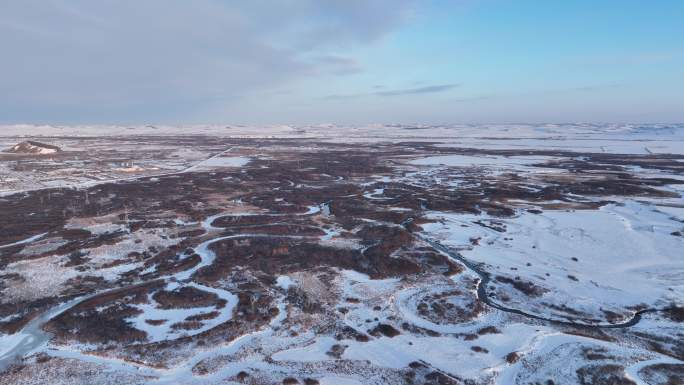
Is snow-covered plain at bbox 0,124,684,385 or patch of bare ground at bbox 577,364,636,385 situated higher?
snow-covered plain at bbox 0,124,684,385

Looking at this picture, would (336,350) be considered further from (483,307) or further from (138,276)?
(138,276)

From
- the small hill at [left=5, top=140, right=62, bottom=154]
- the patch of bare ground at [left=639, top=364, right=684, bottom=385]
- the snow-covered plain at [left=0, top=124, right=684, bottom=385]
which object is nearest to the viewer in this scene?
the patch of bare ground at [left=639, top=364, right=684, bottom=385]

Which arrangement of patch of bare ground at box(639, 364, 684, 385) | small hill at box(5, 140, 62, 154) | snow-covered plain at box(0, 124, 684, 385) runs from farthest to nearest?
small hill at box(5, 140, 62, 154) < snow-covered plain at box(0, 124, 684, 385) < patch of bare ground at box(639, 364, 684, 385)

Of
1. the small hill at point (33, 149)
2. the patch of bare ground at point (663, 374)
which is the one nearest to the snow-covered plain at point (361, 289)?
the patch of bare ground at point (663, 374)

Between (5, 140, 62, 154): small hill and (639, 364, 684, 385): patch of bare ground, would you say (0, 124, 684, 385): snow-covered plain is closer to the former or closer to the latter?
(639, 364, 684, 385): patch of bare ground

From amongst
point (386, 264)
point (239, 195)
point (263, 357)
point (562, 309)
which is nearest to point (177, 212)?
point (239, 195)

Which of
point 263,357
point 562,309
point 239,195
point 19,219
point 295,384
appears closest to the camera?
point 295,384

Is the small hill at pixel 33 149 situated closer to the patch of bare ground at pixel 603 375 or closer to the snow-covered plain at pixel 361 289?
the snow-covered plain at pixel 361 289

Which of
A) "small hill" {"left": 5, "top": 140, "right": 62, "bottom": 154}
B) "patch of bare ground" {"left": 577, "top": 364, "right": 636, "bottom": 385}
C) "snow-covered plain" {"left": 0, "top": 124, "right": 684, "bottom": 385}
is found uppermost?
"small hill" {"left": 5, "top": 140, "right": 62, "bottom": 154}

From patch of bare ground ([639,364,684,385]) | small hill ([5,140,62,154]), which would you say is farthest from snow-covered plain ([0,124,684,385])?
small hill ([5,140,62,154])

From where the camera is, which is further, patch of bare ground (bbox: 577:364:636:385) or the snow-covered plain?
the snow-covered plain

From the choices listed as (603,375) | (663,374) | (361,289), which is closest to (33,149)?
(361,289)
